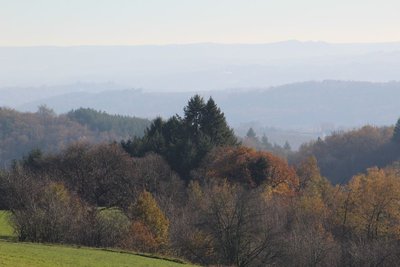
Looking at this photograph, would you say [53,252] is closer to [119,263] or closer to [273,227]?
[119,263]

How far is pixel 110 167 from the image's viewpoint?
5019 centimetres

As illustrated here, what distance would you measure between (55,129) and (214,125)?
10464 cm

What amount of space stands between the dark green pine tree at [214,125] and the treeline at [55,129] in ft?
278

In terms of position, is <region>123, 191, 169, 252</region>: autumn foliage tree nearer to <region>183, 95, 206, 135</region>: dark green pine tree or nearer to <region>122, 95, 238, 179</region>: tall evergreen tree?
<region>122, 95, 238, 179</region>: tall evergreen tree

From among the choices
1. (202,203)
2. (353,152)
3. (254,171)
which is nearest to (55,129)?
(353,152)

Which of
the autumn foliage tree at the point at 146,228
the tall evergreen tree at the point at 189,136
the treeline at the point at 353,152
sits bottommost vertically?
the treeline at the point at 353,152

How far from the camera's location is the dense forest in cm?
3103

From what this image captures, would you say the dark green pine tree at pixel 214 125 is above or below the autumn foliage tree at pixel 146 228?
above

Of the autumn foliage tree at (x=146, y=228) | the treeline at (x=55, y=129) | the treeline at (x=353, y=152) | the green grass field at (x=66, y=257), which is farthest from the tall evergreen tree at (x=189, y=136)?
the treeline at (x=55, y=129)

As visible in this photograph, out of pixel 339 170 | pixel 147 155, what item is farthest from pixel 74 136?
pixel 147 155

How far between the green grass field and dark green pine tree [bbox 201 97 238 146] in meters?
30.6

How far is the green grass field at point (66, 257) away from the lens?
65.5 feet

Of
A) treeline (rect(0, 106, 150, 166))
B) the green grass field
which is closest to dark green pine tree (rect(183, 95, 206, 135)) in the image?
the green grass field

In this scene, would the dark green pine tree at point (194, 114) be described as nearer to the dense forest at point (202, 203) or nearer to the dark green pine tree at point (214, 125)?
the dense forest at point (202, 203)
